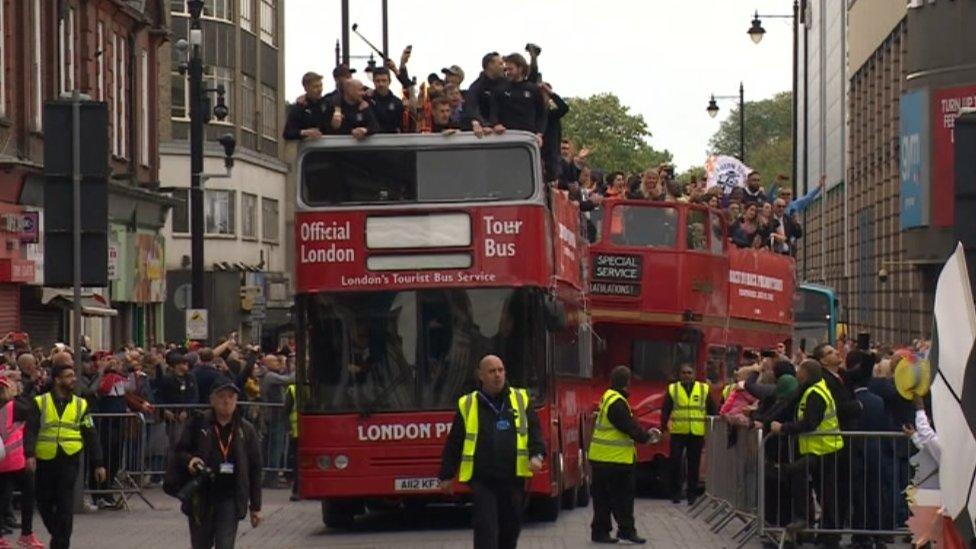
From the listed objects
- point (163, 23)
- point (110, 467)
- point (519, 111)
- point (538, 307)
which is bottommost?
point (110, 467)

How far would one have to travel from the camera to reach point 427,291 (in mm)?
20984

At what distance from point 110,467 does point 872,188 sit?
49914 mm

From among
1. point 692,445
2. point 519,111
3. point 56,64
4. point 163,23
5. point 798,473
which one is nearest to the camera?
point 798,473

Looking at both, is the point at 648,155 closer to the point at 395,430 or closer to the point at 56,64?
the point at 56,64

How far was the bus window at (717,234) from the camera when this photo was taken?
29734mm

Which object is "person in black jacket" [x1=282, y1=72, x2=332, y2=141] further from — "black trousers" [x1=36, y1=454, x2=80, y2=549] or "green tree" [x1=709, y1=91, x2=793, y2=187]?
"green tree" [x1=709, y1=91, x2=793, y2=187]

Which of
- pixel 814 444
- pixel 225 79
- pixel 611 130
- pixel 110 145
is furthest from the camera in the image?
pixel 611 130

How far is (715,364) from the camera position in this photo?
2955 centimetres

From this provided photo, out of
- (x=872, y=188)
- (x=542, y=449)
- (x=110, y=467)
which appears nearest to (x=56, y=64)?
(x=110, y=467)

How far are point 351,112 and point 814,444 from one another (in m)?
5.47

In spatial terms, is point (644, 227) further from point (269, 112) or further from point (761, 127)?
point (761, 127)

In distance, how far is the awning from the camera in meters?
39.6

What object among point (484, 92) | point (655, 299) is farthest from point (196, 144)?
point (484, 92)

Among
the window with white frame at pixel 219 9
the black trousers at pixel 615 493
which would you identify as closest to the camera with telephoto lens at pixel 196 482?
the black trousers at pixel 615 493
